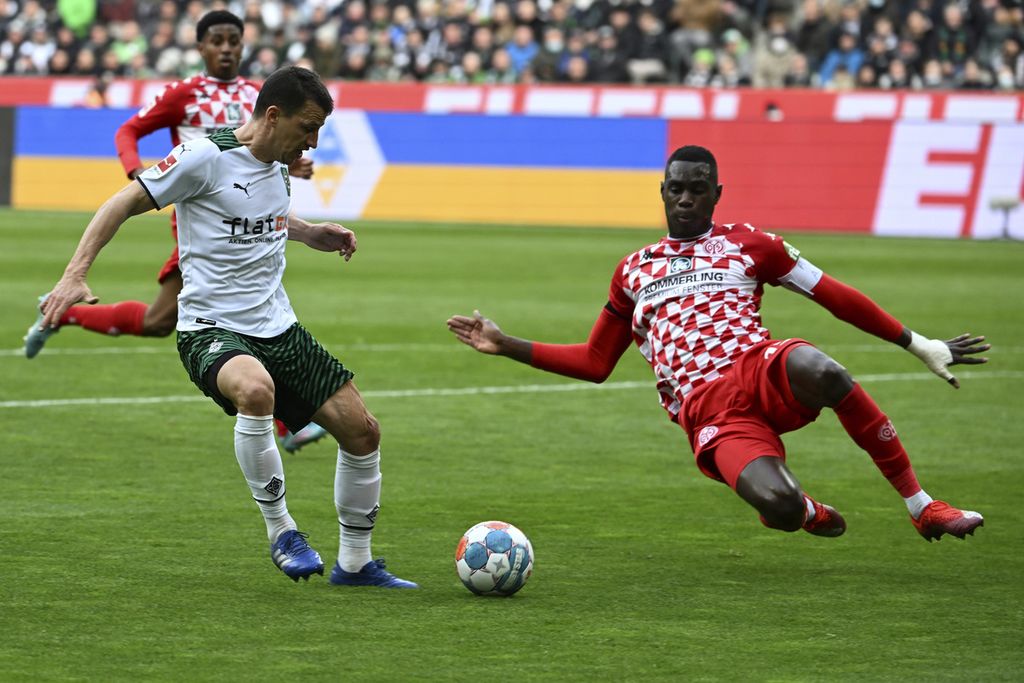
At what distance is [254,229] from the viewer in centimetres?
644

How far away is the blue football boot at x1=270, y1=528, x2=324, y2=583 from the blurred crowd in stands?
21851 millimetres

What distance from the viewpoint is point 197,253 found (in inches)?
252

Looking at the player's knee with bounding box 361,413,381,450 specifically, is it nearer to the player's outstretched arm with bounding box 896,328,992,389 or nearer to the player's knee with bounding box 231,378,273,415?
the player's knee with bounding box 231,378,273,415

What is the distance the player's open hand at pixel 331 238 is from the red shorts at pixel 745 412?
56.7 inches

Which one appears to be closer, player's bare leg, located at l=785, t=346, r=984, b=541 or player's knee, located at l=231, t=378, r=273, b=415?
player's knee, located at l=231, t=378, r=273, b=415

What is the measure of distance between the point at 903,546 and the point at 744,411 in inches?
55.4

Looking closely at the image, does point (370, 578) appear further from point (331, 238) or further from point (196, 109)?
point (196, 109)

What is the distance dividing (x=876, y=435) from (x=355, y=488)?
1.89 m

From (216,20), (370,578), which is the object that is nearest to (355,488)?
(370,578)

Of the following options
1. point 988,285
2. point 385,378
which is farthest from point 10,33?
point 385,378

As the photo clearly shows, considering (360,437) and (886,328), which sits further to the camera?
(886,328)

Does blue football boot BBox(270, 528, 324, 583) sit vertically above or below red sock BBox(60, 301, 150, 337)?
above

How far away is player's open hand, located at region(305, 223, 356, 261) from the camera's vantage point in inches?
267

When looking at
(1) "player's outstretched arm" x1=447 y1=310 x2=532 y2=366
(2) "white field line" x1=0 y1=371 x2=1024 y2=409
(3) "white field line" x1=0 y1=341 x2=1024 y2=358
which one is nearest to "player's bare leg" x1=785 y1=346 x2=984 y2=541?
(1) "player's outstretched arm" x1=447 y1=310 x2=532 y2=366
